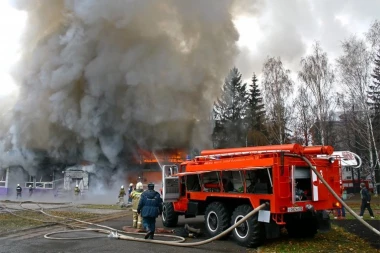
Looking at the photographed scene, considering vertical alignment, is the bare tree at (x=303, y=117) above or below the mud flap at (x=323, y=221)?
above

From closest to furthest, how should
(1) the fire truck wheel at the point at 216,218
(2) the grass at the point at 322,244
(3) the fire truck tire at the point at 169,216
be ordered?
(2) the grass at the point at 322,244, (1) the fire truck wheel at the point at 216,218, (3) the fire truck tire at the point at 169,216

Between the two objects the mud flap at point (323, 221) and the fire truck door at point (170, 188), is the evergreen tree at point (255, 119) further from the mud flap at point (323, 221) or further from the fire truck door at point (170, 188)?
the mud flap at point (323, 221)

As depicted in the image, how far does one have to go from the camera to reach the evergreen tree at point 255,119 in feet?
92.3

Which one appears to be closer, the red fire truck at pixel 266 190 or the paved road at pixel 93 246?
the red fire truck at pixel 266 190

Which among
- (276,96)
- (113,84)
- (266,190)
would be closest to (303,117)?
(276,96)

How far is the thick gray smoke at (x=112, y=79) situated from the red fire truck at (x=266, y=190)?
52.7 ft

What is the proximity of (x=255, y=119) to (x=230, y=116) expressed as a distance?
7.51ft

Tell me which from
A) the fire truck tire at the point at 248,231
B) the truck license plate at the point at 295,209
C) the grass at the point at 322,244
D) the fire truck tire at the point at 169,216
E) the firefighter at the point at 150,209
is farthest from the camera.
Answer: the fire truck tire at the point at 169,216

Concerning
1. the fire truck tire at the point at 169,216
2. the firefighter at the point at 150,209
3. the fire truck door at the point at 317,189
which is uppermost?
the fire truck door at the point at 317,189

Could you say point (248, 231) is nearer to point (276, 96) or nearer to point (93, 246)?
point (93, 246)

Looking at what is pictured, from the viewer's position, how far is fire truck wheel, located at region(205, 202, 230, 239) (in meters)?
8.12

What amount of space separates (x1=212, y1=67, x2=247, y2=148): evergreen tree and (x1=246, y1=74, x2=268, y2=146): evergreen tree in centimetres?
57

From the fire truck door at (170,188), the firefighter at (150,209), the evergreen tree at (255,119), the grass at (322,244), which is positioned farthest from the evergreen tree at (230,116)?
the firefighter at (150,209)

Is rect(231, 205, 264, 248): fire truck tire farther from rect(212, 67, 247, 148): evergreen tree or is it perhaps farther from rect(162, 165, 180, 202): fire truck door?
rect(212, 67, 247, 148): evergreen tree
